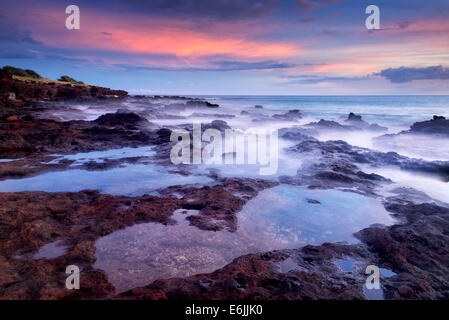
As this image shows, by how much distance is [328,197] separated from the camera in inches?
316

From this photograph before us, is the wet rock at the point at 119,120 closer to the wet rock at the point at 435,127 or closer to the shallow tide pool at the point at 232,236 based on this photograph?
the shallow tide pool at the point at 232,236

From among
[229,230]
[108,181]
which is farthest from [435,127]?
[108,181]

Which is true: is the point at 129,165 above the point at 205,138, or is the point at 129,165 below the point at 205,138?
below

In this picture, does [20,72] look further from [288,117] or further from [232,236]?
[232,236]

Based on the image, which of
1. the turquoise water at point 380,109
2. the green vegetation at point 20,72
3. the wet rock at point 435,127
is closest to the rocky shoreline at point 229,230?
the wet rock at point 435,127

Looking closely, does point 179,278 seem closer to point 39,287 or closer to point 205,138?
point 39,287

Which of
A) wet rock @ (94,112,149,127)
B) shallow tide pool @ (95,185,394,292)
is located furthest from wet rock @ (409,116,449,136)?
wet rock @ (94,112,149,127)

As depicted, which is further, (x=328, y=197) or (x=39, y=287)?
(x=328, y=197)

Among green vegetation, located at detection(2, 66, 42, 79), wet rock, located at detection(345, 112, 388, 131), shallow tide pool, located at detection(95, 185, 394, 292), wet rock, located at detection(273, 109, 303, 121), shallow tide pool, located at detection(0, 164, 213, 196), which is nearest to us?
shallow tide pool, located at detection(95, 185, 394, 292)

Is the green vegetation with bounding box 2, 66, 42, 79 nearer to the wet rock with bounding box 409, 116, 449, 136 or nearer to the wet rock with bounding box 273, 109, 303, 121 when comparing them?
the wet rock with bounding box 273, 109, 303, 121
